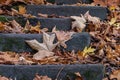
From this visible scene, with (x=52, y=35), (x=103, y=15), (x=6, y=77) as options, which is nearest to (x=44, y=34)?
(x=52, y=35)

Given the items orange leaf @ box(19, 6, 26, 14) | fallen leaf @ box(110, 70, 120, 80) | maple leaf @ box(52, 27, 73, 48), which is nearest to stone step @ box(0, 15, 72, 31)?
orange leaf @ box(19, 6, 26, 14)

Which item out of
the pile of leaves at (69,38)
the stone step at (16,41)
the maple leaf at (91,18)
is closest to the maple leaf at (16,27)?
the pile of leaves at (69,38)

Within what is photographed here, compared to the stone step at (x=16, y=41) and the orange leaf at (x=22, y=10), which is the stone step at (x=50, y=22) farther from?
the stone step at (x=16, y=41)

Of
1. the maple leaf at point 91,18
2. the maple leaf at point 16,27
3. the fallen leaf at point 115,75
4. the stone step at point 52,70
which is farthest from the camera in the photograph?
the maple leaf at point 91,18

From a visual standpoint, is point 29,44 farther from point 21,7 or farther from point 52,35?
point 21,7

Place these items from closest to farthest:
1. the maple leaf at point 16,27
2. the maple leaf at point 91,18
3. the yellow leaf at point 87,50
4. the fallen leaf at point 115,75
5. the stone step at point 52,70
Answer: the stone step at point 52,70 → the fallen leaf at point 115,75 → the yellow leaf at point 87,50 → the maple leaf at point 16,27 → the maple leaf at point 91,18

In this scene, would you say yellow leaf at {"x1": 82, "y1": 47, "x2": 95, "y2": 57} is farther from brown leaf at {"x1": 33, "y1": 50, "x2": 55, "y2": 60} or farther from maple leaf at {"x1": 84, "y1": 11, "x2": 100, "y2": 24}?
maple leaf at {"x1": 84, "y1": 11, "x2": 100, "y2": 24}

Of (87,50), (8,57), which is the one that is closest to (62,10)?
(87,50)
